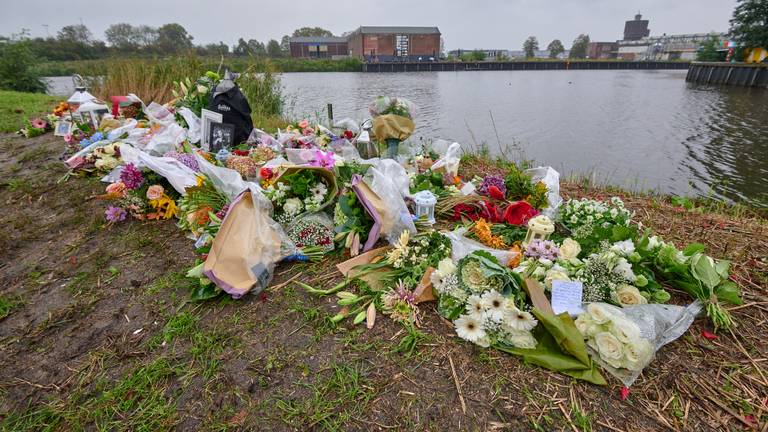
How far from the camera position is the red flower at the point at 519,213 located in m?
2.70

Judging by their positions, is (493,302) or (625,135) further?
(625,135)

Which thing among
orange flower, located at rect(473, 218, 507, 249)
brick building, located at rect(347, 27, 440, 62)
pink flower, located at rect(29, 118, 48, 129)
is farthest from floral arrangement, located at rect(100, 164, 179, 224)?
brick building, located at rect(347, 27, 440, 62)

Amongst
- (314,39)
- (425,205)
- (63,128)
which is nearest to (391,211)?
(425,205)

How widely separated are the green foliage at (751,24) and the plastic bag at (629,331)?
44.5 meters

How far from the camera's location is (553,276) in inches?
74.3

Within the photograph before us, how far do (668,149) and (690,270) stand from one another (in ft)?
37.0

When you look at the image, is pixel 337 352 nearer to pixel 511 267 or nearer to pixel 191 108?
pixel 511 267

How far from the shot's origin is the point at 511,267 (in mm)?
2127

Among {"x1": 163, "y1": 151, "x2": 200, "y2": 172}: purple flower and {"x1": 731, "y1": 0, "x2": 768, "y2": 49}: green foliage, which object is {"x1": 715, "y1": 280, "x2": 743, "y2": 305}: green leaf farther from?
{"x1": 731, "y1": 0, "x2": 768, "y2": 49}: green foliage

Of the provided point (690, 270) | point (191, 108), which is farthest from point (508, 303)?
point (191, 108)

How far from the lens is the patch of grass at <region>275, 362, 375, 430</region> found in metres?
1.45

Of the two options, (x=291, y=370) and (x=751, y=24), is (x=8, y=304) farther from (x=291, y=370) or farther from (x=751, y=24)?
(x=751, y=24)

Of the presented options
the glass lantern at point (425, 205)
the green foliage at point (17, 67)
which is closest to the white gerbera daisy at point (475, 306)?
the glass lantern at point (425, 205)

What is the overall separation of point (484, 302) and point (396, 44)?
281 feet
